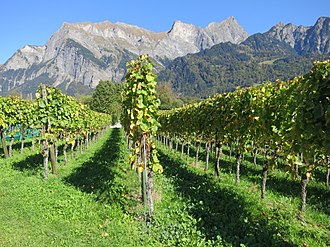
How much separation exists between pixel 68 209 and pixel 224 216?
4447mm

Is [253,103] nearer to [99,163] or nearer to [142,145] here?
[142,145]

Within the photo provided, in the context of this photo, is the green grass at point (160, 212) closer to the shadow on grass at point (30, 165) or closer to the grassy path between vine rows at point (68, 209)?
the grassy path between vine rows at point (68, 209)

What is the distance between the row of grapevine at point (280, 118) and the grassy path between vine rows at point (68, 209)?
4.19 m

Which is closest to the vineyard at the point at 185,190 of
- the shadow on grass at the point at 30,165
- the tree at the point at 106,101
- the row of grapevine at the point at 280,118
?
the row of grapevine at the point at 280,118

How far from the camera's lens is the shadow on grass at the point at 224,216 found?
23.7 ft

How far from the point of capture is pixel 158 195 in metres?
10.9

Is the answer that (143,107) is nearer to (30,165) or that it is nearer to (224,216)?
(224,216)

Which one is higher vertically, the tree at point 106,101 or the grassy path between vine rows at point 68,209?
the tree at point 106,101

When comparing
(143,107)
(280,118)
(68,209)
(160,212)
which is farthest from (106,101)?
(280,118)

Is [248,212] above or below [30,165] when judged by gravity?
above

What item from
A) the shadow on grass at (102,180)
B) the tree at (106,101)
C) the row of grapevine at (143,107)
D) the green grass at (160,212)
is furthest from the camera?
the tree at (106,101)

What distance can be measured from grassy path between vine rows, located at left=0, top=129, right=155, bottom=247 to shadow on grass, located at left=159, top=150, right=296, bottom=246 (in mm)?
1774

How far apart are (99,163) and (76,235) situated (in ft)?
34.1

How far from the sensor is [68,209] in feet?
30.7
